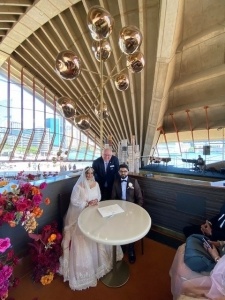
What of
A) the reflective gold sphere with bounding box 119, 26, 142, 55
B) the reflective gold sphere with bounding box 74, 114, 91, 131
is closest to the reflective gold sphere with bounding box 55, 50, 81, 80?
the reflective gold sphere with bounding box 119, 26, 142, 55

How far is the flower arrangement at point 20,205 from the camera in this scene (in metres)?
1.23

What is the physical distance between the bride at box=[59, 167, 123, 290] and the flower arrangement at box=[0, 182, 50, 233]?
1.78ft

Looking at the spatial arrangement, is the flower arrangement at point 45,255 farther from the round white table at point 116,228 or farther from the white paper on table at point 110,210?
→ the white paper on table at point 110,210

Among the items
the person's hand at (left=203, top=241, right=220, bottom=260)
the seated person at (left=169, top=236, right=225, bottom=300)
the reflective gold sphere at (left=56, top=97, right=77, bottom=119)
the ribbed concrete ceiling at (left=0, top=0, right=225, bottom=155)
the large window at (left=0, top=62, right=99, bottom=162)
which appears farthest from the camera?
the large window at (left=0, top=62, right=99, bottom=162)

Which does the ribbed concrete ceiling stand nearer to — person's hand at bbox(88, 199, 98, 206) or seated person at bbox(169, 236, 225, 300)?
person's hand at bbox(88, 199, 98, 206)

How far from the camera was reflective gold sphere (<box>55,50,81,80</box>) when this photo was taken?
5.90ft

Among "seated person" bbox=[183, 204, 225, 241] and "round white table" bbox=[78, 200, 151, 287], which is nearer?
"round white table" bbox=[78, 200, 151, 287]

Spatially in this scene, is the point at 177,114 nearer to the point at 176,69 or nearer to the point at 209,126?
the point at 209,126

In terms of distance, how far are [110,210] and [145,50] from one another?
519cm

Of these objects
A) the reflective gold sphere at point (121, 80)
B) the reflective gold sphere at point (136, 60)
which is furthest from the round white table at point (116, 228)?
the reflective gold sphere at point (136, 60)

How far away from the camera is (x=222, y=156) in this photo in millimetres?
8945

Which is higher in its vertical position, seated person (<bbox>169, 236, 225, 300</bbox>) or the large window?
the large window

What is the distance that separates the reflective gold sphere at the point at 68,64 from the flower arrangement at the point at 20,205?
1281mm

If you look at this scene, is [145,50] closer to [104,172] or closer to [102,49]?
[102,49]
